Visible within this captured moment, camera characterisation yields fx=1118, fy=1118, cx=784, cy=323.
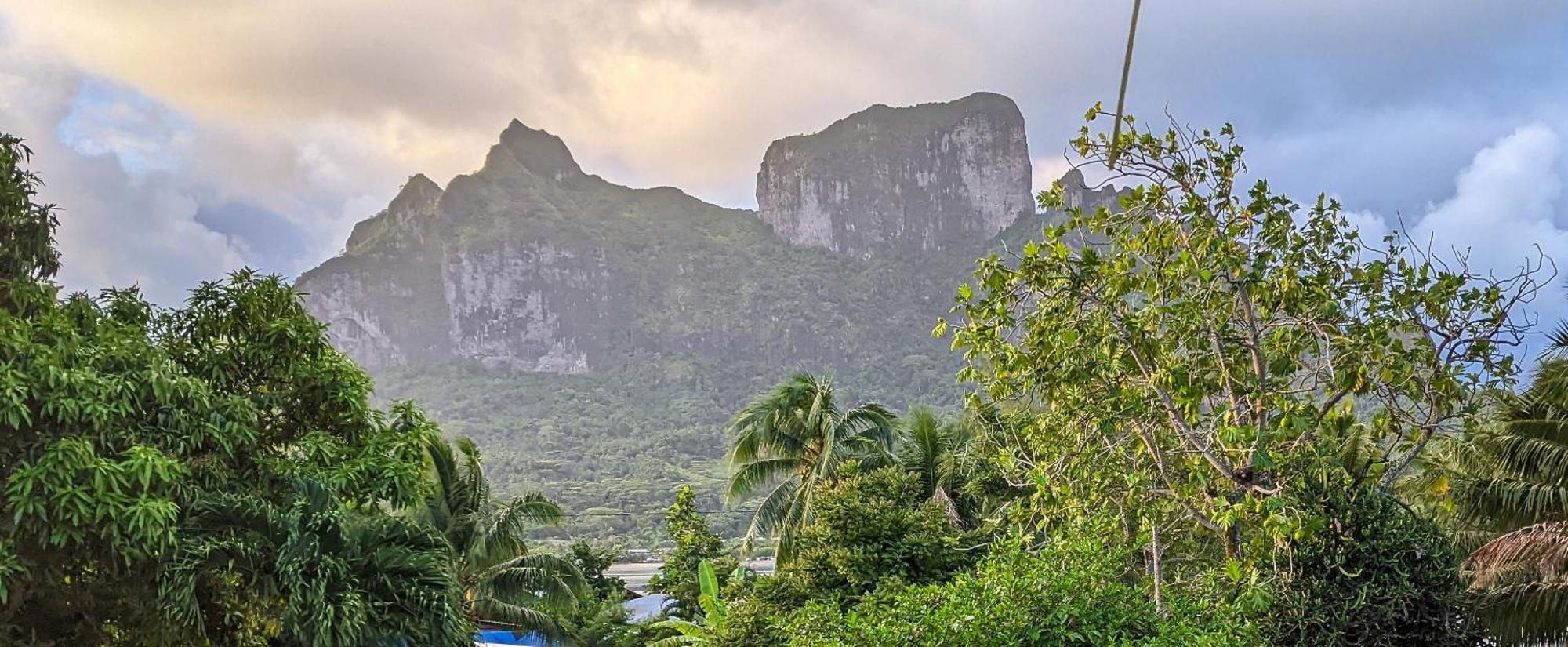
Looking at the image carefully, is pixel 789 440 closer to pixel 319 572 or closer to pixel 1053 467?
pixel 319 572

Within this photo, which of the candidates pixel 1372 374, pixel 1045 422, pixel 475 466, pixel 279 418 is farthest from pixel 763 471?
pixel 1372 374

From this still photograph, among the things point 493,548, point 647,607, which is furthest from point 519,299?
point 493,548

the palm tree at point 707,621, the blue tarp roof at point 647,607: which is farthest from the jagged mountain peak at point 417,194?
the palm tree at point 707,621

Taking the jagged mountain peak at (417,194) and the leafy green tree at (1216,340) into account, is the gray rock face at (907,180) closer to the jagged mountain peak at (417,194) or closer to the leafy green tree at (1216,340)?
the jagged mountain peak at (417,194)

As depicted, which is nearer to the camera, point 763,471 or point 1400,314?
point 1400,314

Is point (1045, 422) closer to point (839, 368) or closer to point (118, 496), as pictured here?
point (118, 496)

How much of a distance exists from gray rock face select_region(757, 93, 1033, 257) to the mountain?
20 cm

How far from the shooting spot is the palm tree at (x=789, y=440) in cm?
1891

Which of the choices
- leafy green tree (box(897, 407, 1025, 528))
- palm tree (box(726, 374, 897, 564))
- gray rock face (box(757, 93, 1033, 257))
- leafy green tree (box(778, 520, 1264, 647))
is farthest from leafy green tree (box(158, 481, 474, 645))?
gray rock face (box(757, 93, 1033, 257))

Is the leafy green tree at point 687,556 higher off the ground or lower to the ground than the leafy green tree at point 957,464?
lower

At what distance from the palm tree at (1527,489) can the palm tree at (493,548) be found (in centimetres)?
1301

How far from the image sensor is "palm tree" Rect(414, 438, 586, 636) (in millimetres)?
17234

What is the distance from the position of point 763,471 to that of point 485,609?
5.12m

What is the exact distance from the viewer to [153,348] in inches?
332
